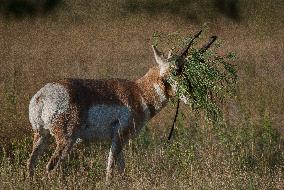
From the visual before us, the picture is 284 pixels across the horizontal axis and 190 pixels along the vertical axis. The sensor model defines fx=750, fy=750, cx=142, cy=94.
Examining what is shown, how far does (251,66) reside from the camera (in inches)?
704

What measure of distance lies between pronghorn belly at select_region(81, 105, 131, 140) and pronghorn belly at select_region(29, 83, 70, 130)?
37cm

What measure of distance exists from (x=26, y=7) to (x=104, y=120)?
1527 centimetres

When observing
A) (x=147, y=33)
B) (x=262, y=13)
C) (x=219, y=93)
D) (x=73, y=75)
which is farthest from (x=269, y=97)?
(x=262, y=13)

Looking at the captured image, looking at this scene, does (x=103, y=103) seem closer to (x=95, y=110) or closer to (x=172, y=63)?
(x=95, y=110)

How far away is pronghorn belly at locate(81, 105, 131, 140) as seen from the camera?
8.84 metres

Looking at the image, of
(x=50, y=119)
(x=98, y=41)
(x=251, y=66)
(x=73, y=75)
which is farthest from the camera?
(x=98, y=41)

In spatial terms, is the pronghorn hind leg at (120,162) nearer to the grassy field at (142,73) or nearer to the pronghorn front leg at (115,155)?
the pronghorn front leg at (115,155)

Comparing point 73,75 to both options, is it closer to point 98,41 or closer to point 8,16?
point 98,41

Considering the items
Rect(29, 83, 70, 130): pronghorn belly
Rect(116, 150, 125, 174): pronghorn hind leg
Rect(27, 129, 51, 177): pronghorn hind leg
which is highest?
Rect(29, 83, 70, 130): pronghorn belly

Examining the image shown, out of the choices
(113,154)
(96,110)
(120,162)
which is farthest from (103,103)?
(120,162)

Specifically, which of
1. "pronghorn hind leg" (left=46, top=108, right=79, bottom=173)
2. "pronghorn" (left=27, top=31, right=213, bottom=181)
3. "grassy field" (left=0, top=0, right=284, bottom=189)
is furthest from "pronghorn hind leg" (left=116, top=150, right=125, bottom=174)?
"pronghorn hind leg" (left=46, top=108, right=79, bottom=173)

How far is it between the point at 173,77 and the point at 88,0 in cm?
1604

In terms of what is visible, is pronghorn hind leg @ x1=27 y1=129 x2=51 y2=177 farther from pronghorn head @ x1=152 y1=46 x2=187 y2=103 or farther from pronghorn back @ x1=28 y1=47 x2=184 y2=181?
pronghorn head @ x1=152 y1=46 x2=187 y2=103

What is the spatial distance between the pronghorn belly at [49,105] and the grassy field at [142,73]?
0.62 meters
